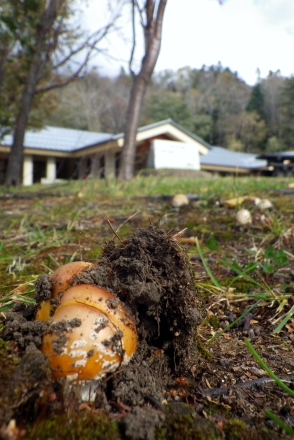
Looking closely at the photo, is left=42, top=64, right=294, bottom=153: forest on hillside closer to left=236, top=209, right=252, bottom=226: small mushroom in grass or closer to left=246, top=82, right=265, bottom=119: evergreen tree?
left=246, top=82, right=265, bottom=119: evergreen tree

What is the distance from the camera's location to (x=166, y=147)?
21.9 meters

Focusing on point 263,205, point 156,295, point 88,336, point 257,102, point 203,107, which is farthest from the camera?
point 203,107

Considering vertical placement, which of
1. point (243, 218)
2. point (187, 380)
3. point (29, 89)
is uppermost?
point (29, 89)

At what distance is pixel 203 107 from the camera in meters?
50.4

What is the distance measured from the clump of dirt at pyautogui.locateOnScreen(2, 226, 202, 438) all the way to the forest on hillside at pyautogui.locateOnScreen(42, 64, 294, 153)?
32024 mm

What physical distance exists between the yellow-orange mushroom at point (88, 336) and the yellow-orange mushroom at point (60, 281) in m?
0.09

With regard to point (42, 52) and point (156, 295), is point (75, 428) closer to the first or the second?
point (156, 295)

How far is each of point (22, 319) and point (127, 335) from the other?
38cm

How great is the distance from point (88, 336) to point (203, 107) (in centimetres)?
5308

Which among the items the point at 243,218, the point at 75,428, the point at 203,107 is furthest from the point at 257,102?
the point at 75,428

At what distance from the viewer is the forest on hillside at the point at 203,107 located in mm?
37281

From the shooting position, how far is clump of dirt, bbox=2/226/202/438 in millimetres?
1042

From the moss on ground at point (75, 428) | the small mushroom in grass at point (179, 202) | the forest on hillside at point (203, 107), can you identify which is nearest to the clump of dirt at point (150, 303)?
the moss on ground at point (75, 428)

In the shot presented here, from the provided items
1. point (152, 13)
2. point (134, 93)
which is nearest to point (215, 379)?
point (134, 93)
